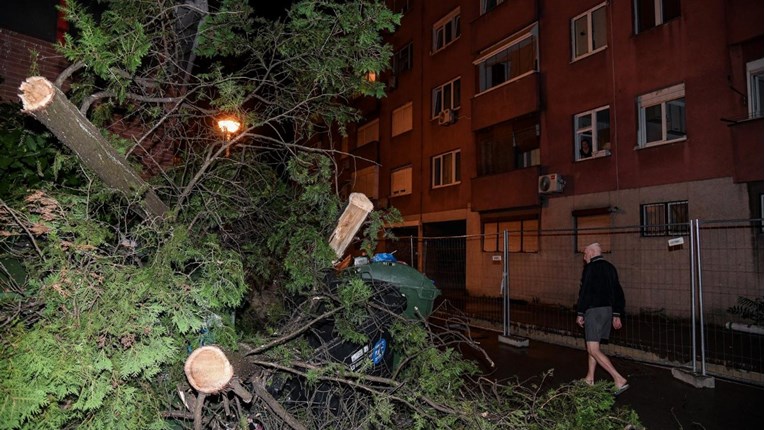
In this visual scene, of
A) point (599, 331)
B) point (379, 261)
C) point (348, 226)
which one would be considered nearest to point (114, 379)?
point (348, 226)

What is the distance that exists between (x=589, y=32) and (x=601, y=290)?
10304 millimetres

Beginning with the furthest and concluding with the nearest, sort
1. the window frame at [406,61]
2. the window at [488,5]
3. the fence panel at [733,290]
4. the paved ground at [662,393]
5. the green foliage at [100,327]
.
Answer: the window frame at [406,61], the window at [488,5], the fence panel at [733,290], the paved ground at [662,393], the green foliage at [100,327]

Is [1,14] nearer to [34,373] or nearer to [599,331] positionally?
[34,373]

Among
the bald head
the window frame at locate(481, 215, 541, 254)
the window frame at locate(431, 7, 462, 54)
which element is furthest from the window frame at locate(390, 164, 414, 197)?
the bald head

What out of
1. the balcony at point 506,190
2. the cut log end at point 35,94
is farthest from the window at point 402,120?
the cut log end at point 35,94

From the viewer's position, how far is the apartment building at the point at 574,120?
9.85 meters

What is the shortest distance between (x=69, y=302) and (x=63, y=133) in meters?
0.87

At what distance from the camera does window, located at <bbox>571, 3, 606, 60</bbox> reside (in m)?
12.8

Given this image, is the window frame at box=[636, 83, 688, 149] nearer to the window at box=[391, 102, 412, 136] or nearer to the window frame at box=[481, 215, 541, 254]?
the window frame at box=[481, 215, 541, 254]

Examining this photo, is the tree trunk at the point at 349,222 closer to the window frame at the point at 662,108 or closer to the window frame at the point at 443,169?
the window frame at the point at 662,108

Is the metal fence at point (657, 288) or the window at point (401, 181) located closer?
the metal fence at point (657, 288)

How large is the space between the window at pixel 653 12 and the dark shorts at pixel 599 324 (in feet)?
30.1

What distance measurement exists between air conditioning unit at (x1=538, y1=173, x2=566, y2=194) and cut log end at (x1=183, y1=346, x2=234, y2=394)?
12306mm

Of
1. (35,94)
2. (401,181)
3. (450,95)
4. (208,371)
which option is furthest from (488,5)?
(208,371)
